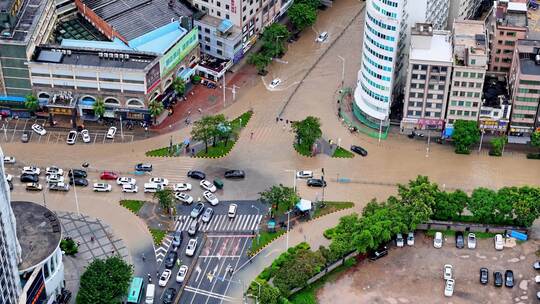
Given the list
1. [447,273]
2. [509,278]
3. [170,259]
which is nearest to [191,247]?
[170,259]

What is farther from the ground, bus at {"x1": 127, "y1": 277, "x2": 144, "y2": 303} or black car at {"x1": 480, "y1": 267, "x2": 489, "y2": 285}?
black car at {"x1": 480, "y1": 267, "x2": 489, "y2": 285}

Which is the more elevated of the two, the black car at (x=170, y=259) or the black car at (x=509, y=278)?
the black car at (x=509, y=278)

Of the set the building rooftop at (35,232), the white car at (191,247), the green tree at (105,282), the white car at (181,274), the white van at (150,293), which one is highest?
the building rooftop at (35,232)

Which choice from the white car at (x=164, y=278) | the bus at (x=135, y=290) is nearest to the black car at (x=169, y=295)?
the white car at (x=164, y=278)

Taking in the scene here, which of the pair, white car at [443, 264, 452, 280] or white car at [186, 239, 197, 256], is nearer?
white car at [443, 264, 452, 280]

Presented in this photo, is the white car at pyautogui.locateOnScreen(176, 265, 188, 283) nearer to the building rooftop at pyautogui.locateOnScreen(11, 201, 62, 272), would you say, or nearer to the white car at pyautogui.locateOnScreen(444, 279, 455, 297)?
the building rooftop at pyautogui.locateOnScreen(11, 201, 62, 272)

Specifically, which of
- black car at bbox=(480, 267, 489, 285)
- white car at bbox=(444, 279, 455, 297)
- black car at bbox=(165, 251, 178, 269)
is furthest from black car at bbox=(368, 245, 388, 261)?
black car at bbox=(165, 251, 178, 269)

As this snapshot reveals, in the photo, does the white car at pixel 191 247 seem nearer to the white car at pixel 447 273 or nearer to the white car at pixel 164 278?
the white car at pixel 164 278

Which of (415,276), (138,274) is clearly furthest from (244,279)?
(415,276)
